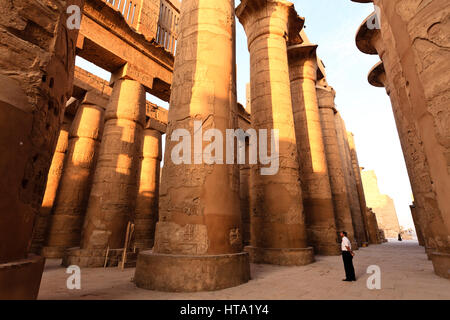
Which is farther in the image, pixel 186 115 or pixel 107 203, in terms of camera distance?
pixel 107 203

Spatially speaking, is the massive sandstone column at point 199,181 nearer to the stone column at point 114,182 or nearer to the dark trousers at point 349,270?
the dark trousers at point 349,270

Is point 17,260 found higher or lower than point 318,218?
lower

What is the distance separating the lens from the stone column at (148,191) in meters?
11.3

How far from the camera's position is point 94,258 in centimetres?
639

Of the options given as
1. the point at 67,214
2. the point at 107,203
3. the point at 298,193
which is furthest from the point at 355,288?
the point at 67,214

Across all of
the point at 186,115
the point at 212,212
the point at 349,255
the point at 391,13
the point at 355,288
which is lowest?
the point at 355,288

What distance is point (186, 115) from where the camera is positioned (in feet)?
14.2

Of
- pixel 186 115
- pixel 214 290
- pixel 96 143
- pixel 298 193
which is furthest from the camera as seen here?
pixel 96 143

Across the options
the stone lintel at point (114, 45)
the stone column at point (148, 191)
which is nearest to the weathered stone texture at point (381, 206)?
the stone column at point (148, 191)

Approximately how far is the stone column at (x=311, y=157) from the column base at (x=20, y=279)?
30.7 feet

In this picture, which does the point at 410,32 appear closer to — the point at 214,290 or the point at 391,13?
the point at 391,13

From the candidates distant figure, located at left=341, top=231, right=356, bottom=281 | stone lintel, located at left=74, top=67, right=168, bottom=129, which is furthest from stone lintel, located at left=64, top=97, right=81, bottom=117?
distant figure, located at left=341, top=231, right=356, bottom=281

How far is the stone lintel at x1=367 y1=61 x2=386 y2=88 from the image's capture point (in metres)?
10.6

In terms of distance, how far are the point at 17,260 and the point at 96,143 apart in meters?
8.31
